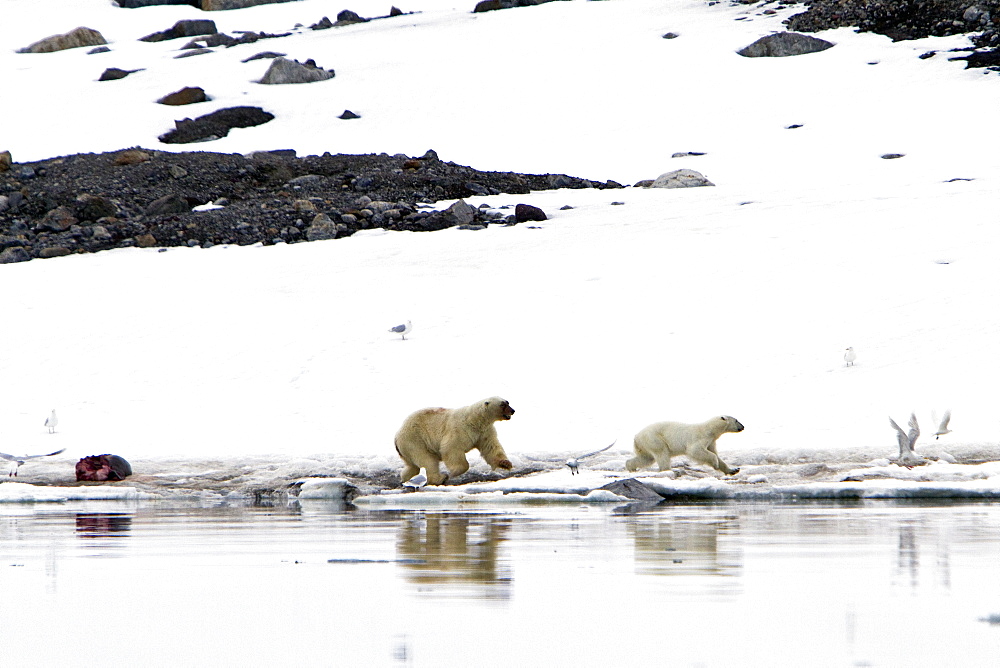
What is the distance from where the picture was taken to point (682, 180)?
78.0 ft

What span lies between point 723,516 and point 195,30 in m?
50.0

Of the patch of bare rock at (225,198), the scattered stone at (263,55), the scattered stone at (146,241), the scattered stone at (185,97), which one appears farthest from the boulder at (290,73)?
the scattered stone at (146,241)

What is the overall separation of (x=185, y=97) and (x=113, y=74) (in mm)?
6605

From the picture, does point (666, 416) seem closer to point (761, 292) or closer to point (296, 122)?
point (761, 292)

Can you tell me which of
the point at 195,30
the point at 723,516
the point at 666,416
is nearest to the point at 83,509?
the point at 723,516

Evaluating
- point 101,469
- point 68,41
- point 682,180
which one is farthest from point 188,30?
point 101,469

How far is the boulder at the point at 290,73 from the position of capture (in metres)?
39.5

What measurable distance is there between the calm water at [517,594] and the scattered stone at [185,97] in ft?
105

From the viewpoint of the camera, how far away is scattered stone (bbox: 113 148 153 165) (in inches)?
1004

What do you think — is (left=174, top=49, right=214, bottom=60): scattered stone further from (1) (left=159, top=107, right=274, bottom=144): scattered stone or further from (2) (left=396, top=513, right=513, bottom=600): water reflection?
(2) (left=396, top=513, right=513, bottom=600): water reflection

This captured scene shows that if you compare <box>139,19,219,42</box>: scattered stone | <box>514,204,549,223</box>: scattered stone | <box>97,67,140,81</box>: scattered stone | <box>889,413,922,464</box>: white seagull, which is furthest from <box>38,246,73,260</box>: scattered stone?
<box>139,19,219,42</box>: scattered stone

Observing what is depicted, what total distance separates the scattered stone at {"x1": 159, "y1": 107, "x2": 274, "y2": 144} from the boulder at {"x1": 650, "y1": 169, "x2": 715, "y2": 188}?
14.4 metres

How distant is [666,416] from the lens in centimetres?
1092

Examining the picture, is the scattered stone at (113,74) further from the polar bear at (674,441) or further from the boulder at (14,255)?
the polar bear at (674,441)
